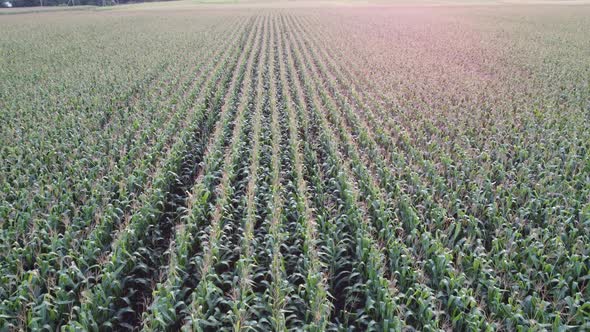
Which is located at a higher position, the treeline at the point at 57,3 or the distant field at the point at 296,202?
A: the treeline at the point at 57,3

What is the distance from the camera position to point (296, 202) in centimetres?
723

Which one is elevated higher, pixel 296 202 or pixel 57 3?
pixel 57 3

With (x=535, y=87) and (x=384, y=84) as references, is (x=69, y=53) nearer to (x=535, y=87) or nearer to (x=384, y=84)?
(x=384, y=84)

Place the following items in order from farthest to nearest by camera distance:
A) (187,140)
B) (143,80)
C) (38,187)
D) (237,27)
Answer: (237,27) → (143,80) → (187,140) → (38,187)

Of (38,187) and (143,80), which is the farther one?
(143,80)

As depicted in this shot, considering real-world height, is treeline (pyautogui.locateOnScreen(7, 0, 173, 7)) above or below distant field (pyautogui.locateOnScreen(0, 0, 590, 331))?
above

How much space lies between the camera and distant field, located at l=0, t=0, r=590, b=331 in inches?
200

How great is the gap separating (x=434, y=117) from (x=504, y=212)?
557cm

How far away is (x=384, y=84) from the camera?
16.1 m

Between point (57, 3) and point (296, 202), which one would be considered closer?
point (296, 202)

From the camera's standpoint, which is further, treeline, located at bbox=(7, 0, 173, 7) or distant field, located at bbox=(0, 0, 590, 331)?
treeline, located at bbox=(7, 0, 173, 7)

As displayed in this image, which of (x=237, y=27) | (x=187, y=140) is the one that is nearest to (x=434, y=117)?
(x=187, y=140)

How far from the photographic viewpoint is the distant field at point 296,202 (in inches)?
200

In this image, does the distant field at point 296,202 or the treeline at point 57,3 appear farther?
the treeline at point 57,3
